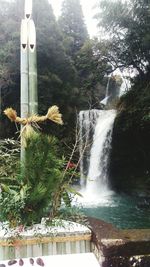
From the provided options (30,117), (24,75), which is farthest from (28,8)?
(30,117)

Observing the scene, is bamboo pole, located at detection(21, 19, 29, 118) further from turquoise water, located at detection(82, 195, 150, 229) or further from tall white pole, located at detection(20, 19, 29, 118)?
turquoise water, located at detection(82, 195, 150, 229)

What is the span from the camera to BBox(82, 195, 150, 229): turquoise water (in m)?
9.06

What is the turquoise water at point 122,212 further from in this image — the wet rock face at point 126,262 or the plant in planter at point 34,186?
the wet rock face at point 126,262

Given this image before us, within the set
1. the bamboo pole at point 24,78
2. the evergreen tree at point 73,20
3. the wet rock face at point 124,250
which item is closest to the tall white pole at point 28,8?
the bamboo pole at point 24,78

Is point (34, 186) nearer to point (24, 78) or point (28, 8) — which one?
point (24, 78)

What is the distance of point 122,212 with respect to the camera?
1055 centimetres

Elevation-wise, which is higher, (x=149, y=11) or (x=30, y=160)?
(x=149, y=11)

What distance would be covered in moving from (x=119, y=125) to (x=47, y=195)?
11.9 m

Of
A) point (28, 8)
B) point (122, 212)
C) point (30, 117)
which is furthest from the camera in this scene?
point (122, 212)

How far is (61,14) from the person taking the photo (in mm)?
31375

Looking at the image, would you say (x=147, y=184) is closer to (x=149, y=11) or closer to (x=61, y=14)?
(x=149, y=11)

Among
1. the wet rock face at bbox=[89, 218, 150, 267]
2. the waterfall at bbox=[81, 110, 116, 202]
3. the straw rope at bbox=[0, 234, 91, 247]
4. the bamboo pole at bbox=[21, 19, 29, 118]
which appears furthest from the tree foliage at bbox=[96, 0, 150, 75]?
the wet rock face at bbox=[89, 218, 150, 267]

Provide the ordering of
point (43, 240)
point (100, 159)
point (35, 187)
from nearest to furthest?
point (43, 240)
point (35, 187)
point (100, 159)

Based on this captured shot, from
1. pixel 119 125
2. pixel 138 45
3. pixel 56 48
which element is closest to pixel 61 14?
pixel 56 48
